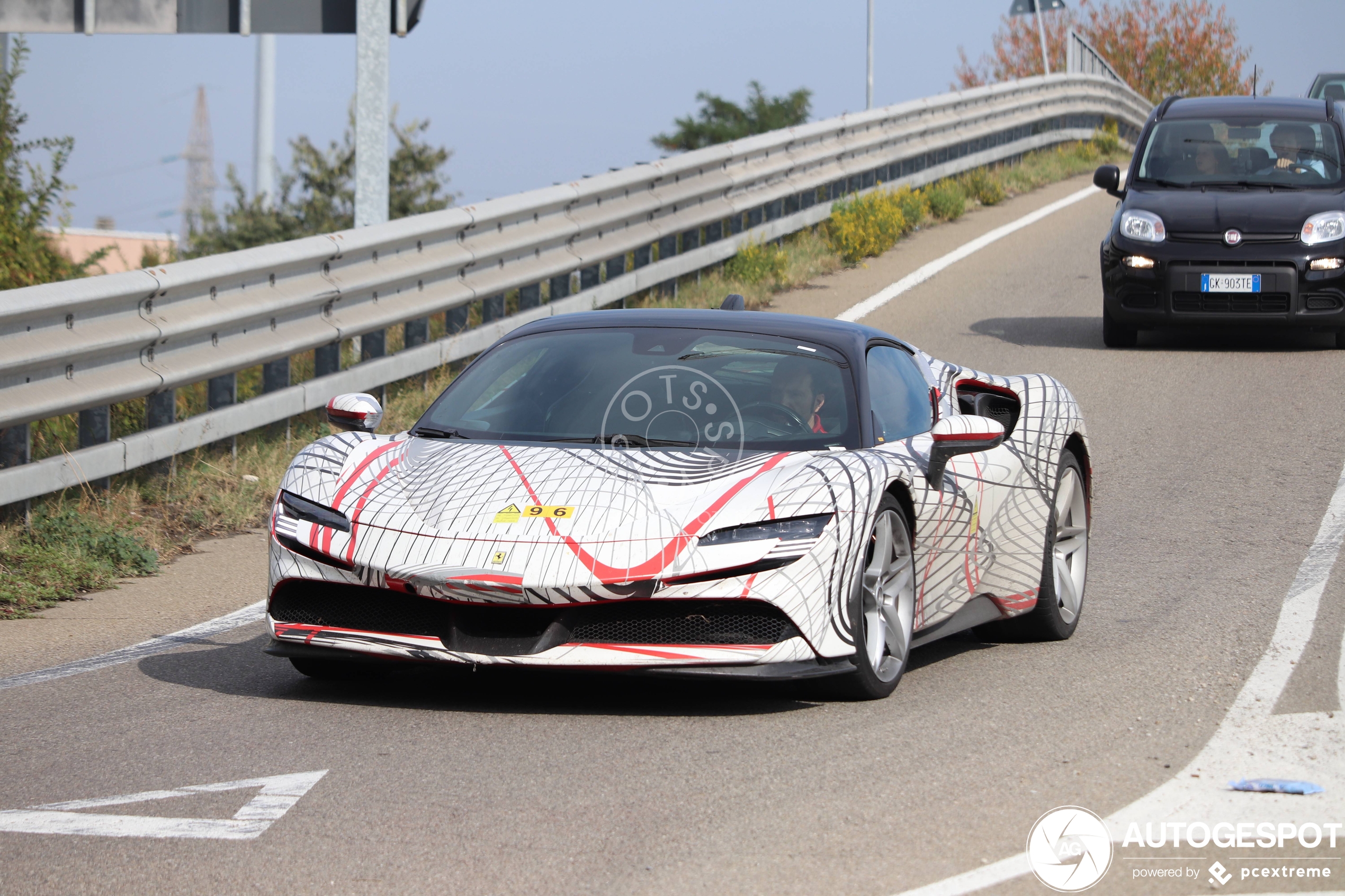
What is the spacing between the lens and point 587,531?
17.6 feet

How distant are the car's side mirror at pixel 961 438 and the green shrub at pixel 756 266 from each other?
10231 mm

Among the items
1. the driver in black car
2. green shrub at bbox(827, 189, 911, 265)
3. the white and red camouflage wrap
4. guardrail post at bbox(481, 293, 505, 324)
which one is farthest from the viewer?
Answer: green shrub at bbox(827, 189, 911, 265)

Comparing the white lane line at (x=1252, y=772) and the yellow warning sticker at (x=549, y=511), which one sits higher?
the yellow warning sticker at (x=549, y=511)

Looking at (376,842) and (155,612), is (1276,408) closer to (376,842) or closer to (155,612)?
(155,612)

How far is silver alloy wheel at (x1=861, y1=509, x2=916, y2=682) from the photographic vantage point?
5758 mm

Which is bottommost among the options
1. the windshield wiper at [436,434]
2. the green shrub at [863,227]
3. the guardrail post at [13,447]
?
the guardrail post at [13,447]

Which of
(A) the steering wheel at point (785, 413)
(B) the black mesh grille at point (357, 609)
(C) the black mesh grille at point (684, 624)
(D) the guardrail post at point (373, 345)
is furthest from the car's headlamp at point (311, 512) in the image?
(D) the guardrail post at point (373, 345)

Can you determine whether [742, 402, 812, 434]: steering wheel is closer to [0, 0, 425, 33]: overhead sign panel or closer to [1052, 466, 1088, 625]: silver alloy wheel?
[1052, 466, 1088, 625]: silver alloy wheel

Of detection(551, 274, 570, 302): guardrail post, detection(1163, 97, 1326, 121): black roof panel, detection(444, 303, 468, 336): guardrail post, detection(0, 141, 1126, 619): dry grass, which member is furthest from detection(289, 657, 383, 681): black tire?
detection(1163, 97, 1326, 121): black roof panel

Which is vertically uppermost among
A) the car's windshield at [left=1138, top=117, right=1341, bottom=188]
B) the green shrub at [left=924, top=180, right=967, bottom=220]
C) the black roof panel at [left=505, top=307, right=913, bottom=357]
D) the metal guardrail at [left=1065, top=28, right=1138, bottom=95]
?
the metal guardrail at [left=1065, top=28, right=1138, bottom=95]

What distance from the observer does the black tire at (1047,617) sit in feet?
22.8

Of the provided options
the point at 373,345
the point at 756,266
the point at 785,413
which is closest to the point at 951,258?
the point at 756,266

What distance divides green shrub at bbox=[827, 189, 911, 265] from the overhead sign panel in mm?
6781

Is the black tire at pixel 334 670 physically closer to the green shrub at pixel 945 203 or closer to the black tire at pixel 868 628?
the black tire at pixel 868 628
